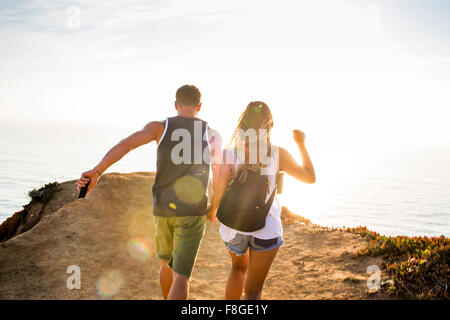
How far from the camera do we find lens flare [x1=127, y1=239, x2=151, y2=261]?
734 centimetres

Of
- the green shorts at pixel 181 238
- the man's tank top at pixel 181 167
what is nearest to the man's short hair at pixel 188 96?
the man's tank top at pixel 181 167

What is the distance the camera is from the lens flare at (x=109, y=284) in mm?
5573

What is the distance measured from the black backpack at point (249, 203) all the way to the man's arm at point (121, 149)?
0.98m

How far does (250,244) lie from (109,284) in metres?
4.01

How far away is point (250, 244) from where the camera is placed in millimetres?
3221

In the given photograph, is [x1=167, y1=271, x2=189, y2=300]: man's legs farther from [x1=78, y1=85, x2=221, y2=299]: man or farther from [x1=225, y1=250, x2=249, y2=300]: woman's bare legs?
[x1=225, y1=250, x2=249, y2=300]: woman's bare legs

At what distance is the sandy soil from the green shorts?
8.92 ft

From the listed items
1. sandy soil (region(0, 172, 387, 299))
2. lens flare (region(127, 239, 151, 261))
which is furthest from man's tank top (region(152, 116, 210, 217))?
lens flare (region(127, 239, 151, 261))

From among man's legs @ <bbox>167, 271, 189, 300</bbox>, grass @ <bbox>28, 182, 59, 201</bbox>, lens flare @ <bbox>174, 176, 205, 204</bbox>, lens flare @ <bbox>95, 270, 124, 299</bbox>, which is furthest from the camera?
grass @ <bbox>28, 182, 59, 201</bbox>

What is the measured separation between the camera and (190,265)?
328 cm
